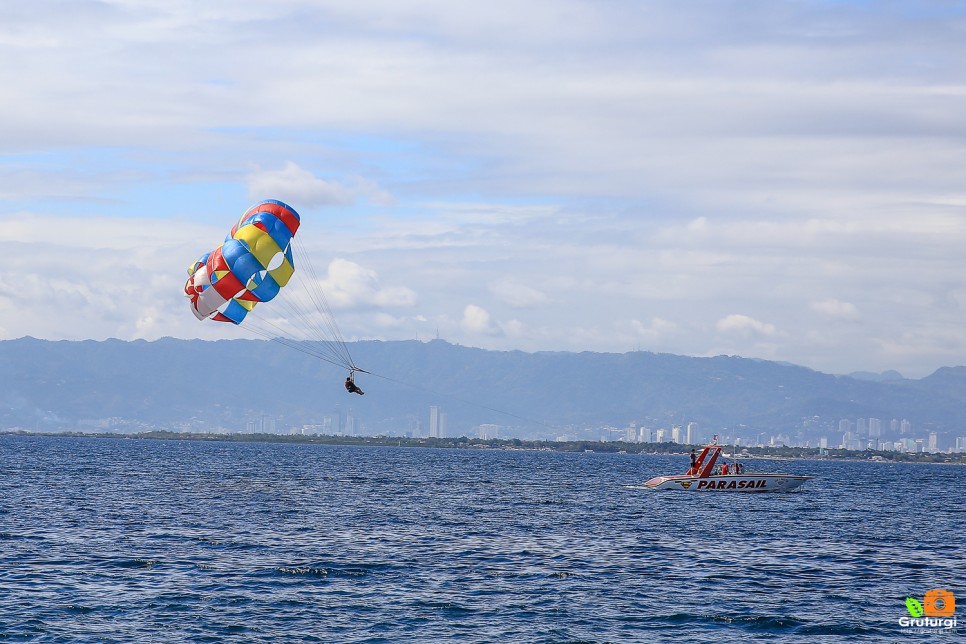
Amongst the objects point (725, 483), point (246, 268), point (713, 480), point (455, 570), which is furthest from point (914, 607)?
point (725, 483)

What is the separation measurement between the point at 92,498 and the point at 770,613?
47.3 m

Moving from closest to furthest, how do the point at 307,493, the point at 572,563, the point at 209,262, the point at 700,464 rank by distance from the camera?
the point at 572,563 < the point at 209,262 < the point at 307,493 < the point at 700,464

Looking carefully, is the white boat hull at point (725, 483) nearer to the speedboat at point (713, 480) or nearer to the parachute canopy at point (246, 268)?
the speedboat at point (713, 480)

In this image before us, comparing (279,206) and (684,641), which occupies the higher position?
(279,206)

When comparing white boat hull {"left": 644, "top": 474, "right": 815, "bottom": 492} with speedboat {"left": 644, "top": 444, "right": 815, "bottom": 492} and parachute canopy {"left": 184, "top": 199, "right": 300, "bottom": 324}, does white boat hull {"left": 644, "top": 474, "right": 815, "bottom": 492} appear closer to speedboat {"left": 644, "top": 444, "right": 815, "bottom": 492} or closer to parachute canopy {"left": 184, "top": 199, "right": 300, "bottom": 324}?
speedboat {"left": 644, "top": 444, "right": 815, "bottom": 492}

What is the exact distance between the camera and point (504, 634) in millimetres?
30234

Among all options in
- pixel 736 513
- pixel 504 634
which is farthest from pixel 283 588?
A: pixel 736 513

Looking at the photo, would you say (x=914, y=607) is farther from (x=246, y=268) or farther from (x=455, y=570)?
(x=246, y=268)

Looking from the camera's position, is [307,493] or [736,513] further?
[307,493]

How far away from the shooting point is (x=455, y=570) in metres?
39.7

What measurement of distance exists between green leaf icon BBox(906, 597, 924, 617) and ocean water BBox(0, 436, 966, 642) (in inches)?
14.9

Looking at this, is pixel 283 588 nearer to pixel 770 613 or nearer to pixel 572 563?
pixel 572 563

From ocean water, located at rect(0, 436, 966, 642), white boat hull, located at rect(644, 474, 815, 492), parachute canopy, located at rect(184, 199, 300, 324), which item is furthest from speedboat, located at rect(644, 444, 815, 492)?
parachute canopy, located at rect(184, 199, 300, 324)

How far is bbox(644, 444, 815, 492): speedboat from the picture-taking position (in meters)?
81.8
